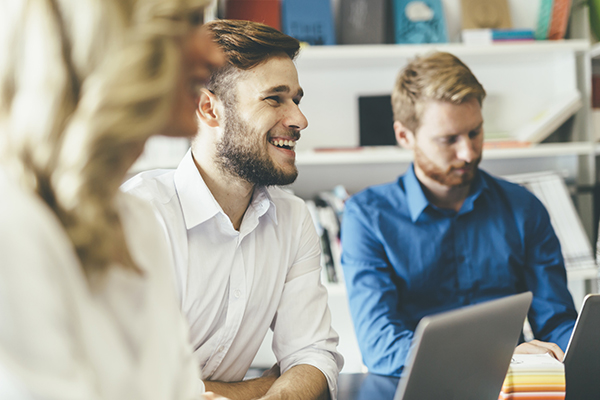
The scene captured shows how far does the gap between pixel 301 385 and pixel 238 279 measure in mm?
291

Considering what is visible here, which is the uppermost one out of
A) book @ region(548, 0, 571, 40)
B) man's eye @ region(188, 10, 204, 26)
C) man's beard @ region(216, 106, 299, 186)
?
book @ region(548, 0, 571, 40)

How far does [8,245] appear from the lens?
1.28 feet

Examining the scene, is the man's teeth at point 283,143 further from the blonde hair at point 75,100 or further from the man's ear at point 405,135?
the blonde hair at point 75,100

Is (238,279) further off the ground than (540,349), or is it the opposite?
(238,279)

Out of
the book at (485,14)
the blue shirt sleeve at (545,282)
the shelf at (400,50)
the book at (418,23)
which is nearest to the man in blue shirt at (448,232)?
the blue shirt sleeve at (545,282)

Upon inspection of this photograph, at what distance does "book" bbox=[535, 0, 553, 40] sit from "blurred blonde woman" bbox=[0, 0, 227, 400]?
2045mm

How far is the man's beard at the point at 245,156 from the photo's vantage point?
4.24ft

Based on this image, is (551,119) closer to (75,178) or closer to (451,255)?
(451,255)

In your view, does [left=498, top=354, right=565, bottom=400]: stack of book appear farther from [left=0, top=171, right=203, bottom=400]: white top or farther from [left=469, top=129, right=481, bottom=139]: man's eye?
[left=469, top=129, right=481, bottom=139]: man's eye

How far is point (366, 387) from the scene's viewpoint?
3.44 ft

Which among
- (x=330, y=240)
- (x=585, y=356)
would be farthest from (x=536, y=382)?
(x=330, y=240)

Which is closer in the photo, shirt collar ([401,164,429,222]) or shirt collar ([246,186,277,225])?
shirt collar ([246,186,277,225])

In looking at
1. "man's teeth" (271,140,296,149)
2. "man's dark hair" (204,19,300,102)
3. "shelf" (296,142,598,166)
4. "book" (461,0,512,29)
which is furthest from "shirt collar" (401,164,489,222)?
"book" (461,0,512,29)

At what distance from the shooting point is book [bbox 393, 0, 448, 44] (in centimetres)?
213
